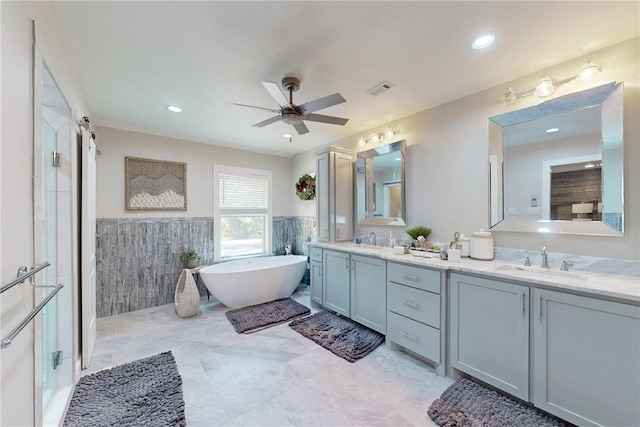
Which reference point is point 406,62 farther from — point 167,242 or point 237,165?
point 167,242

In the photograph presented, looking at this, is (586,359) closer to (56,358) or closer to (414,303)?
(414,303)

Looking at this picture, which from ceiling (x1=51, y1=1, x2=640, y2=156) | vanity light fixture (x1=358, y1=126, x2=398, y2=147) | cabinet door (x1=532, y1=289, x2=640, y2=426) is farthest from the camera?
vanity light fixture (x1=358, y1=126, x2=398, y2=147)

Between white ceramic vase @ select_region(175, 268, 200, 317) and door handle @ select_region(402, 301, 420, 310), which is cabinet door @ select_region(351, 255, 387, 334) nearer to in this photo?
door handle @ select_region(402, 301, 420, 310)

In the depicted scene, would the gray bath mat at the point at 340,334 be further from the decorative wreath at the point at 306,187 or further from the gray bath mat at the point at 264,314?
the decorative wreath at the point at 306,187

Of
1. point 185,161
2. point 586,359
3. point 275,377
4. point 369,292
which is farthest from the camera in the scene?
point 185,161

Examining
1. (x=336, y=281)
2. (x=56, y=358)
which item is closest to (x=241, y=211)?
(x=336, y=281)

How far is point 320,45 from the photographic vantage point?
5.84 ft

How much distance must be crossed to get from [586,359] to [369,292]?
5.33 ft

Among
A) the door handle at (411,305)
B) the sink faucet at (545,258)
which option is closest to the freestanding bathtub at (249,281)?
the door handle at (411,305)

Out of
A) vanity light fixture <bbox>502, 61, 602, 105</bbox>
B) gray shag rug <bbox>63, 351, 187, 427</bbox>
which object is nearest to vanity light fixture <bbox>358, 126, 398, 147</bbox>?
vanity light fixture <bbox>502, 61, 602, 105</bbox>

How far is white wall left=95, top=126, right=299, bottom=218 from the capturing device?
3316 millimetres

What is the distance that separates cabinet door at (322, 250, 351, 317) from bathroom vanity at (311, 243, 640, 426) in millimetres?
475

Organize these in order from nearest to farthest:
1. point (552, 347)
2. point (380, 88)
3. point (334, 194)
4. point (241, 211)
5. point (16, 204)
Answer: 1. point (16, 204)
2. point (552, 347)
3. point (380, 88)
4. point (334, 194)
5. point (241, 211)

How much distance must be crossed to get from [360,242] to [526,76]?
2.32 metres
